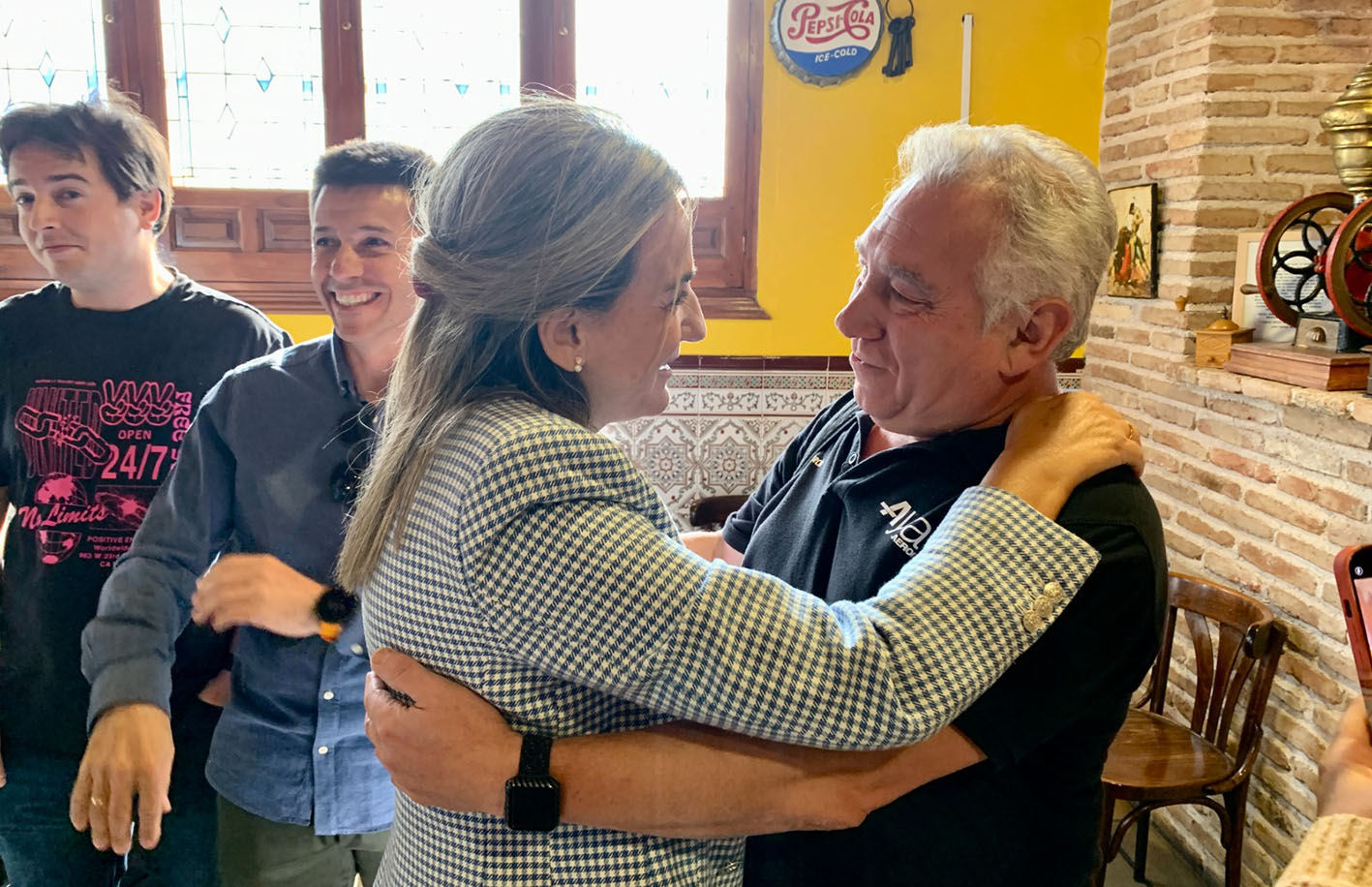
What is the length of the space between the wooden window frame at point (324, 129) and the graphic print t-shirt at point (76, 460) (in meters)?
1.65

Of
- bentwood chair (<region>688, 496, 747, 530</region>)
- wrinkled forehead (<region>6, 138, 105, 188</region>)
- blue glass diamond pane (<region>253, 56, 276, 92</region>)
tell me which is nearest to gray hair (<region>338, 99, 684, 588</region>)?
wrinkled forehead (<region>6, 138, 105, 188</region>)

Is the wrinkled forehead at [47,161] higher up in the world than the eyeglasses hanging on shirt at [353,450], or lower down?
higher up

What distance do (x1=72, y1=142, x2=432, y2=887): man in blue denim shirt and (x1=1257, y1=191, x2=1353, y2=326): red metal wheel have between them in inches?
82.5

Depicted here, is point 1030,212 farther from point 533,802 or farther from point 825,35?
point 825,35

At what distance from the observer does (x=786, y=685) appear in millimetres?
848

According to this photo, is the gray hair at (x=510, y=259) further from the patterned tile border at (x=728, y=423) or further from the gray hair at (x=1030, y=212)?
the patterned tile border at (x=728, y=423)

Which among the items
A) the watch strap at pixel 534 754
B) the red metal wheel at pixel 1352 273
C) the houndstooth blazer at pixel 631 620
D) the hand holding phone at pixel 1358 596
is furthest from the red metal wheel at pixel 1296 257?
the watch strap at pixel 534 754

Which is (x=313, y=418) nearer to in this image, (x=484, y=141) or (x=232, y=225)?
(x=484, y=141)

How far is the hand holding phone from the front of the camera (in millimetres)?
1003

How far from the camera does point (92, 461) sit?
5.92ft

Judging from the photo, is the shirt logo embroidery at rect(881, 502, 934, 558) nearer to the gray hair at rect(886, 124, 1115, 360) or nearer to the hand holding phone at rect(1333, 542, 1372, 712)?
the gray hair at rect(886, 124, 1115, 360)

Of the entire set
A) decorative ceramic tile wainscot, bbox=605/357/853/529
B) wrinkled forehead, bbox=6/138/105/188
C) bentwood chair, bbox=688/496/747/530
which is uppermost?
wrinkled forehead, bbox=6/138/105/188

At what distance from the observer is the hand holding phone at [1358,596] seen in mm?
1003

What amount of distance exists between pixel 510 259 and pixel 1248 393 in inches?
90.3
